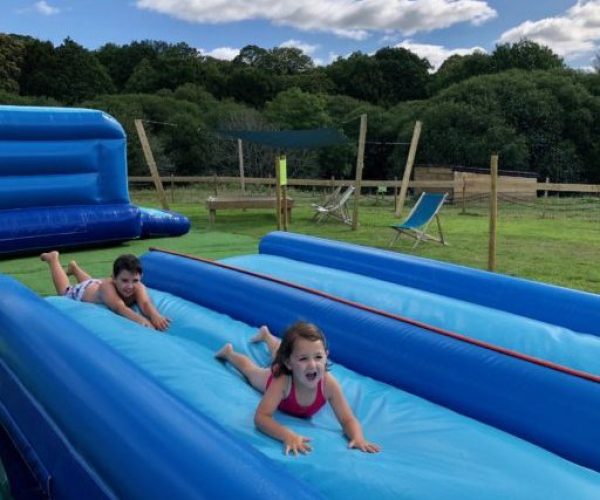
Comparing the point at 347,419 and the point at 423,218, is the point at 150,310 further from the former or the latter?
the point at 423,218

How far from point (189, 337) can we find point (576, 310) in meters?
2.03

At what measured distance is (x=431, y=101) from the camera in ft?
86.2

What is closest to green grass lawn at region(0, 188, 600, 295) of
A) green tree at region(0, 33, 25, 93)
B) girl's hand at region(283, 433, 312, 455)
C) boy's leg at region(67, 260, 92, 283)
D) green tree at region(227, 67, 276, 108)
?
boy's leg at region(67, 260, 92, 283)

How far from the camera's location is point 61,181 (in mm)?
7719

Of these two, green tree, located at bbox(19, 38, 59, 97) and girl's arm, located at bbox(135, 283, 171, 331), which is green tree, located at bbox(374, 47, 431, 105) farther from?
girl's arm, located at bbox(135, 283, 171, 331)

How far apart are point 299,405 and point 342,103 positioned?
31.8 m

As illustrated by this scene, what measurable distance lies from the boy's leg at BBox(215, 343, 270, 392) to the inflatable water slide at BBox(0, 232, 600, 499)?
60 millimetres

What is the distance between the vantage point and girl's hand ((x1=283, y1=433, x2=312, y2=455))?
1.96 metres

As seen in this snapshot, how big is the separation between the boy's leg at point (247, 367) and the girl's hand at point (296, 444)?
0.57 meters

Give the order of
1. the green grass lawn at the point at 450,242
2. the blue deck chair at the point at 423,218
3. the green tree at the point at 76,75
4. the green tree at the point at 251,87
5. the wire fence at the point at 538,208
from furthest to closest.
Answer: the green tree at the point at 251,87 < the green tree at the point at 76,75 < the wire fence at the point at 538,208 < the blue deck chair at the point at 423,218 < the green grass lawn at the point at 450,242

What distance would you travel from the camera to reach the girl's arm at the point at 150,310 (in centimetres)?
344

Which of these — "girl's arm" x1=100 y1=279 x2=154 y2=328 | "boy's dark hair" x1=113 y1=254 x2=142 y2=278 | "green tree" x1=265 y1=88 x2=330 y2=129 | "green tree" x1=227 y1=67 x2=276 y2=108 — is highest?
"green tree" x1=227 y1=67 x2=276 y2=108

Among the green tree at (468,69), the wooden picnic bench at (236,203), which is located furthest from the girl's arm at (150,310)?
the green tree at (468,69)

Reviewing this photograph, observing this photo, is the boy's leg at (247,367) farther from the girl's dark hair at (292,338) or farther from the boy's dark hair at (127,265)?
the boy's dark hair at (127,265)
